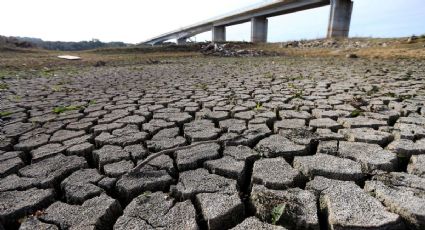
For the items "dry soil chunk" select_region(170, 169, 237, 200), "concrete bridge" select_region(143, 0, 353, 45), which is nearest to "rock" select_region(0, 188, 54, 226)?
"dry soil chunk" select_region(170, 169, 237, 200)

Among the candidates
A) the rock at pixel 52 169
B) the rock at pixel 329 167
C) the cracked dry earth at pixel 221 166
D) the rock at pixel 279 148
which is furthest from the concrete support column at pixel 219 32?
the rock at pixel 329 167

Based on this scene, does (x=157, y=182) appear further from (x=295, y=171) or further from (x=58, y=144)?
(x=58, y=144)

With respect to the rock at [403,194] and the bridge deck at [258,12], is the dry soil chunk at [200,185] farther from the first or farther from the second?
the bridge deck at [258,12]

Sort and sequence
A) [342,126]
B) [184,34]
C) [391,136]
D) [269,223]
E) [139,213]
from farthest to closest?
[184,34]
[342,126]
[391,136]
[139,213]
[269,223]

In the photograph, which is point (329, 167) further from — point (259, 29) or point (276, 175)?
point (259, 29)

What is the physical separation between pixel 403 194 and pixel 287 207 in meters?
0.53

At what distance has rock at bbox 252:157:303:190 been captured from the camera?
57.9 inches

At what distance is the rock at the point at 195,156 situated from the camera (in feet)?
5.78

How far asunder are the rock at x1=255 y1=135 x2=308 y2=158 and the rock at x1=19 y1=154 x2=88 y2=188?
3.73 ft

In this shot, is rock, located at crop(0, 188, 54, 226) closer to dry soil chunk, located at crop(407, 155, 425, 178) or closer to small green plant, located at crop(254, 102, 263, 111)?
dry soil chunk, located at crop(407, 155, 425, 178)

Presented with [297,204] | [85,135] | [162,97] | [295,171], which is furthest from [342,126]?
[162,97]

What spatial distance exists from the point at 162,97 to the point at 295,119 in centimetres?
196

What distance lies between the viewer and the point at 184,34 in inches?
2018

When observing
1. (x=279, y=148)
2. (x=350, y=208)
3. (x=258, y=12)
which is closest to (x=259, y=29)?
(x=258, y=12)
